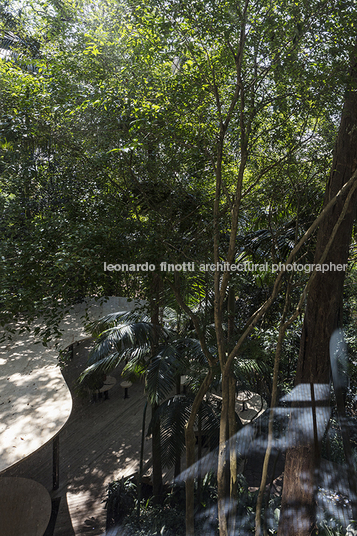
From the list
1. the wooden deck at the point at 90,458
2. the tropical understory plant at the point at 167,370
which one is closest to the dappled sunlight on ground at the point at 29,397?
the tropical understory plant at the point at 167,370

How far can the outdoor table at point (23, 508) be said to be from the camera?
11.1 feet

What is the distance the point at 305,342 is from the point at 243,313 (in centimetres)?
235

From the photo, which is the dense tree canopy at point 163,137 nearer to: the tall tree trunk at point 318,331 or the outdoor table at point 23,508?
the tall tree trunk at point 318,331

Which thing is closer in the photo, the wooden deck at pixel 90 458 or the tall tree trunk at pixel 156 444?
the tall tree trunk at pixel 156 444

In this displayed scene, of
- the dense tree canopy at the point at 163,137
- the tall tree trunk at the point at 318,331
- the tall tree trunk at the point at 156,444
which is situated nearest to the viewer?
the dense tree canopy at the point at 163,137

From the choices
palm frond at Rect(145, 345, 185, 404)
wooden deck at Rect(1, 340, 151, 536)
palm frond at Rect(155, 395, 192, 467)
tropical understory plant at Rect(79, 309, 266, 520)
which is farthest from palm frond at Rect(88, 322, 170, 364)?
wooden deck at Rect(1, 340, 151, 536)

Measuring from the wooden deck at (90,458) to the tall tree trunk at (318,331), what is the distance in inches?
91.0

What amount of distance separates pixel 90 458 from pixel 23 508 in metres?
1.82

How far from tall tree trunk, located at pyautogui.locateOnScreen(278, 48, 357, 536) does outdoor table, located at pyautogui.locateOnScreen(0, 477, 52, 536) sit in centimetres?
228

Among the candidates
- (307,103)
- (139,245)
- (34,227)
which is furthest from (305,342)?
(34,227)

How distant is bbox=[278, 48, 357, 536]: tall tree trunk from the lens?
2.83 metres

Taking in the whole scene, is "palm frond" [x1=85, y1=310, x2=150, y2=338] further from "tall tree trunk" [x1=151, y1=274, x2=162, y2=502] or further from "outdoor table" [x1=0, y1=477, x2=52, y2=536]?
"outdoor table" [x1=0, y1=477, x2=52, y2=536]

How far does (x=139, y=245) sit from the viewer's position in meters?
3.18

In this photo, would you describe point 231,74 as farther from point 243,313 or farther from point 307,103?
point 243,313
